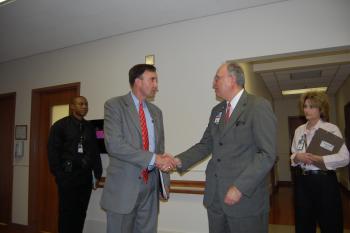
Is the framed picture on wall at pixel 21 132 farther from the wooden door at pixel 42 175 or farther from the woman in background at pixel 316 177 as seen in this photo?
the woman in background at pixel 316 177

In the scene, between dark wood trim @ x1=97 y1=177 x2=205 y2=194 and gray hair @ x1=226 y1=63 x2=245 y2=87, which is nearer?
gray hair @ x1=226 y1=63 x2=245 y2=87

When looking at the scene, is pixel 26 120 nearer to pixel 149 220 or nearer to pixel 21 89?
pixel 21 89

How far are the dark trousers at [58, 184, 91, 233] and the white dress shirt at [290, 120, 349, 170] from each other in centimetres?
256

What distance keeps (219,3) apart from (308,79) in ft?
16.3

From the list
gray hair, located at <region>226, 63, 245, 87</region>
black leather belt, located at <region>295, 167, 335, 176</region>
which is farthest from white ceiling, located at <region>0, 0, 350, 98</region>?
black leather belt, located at <region>295, 167, 335, 176</region>

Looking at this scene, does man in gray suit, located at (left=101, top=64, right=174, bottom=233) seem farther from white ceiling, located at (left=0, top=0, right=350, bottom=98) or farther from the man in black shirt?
the man in black shirt

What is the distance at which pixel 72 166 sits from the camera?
3.57 m

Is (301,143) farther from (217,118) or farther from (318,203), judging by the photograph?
(217,118)

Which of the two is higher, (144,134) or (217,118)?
Answer: (217,118)

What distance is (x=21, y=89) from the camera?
5262 mm

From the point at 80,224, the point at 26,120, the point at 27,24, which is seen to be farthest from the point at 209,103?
the point at 26,120

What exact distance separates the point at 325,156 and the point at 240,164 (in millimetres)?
1202

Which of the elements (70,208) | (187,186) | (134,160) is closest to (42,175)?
(70,208)

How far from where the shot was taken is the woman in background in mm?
2604
